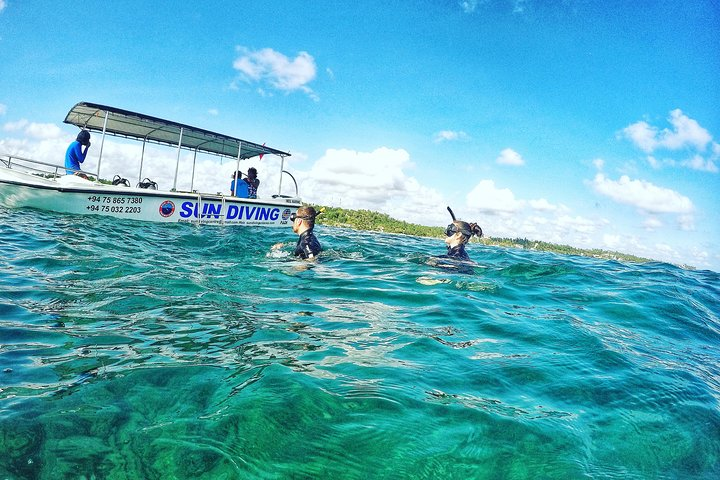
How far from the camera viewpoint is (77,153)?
33.4 feet

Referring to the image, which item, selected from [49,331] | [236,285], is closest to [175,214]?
[236,285]

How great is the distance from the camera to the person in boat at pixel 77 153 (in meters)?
10.1

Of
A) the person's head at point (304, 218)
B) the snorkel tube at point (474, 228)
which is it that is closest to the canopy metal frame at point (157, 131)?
the person's head at point (304, 218)

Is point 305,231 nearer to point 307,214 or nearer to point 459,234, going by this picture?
point 307,214

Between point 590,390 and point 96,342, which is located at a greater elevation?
point 590,390

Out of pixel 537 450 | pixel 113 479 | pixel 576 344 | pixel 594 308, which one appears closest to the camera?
pixel 113 479

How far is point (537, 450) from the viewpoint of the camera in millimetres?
1901

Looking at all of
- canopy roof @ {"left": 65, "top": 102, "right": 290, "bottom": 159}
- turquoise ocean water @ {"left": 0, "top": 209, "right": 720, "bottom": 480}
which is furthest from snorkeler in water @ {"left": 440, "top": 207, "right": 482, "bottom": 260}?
canopy roof @ {"left": 65, "top": 102, "right": 290, "bottom": 159}

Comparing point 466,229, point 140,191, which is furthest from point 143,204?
point 466,229

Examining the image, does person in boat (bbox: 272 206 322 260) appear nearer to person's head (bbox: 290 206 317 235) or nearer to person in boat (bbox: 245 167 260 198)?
person's head (bbox: 290 206 317 235)

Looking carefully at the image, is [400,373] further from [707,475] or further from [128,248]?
[128,248]

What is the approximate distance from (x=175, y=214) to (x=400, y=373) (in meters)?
10.4

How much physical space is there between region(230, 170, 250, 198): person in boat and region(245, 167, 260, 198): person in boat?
0.21 meters

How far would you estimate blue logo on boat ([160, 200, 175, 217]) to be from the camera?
10.8 meters
